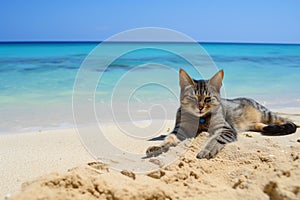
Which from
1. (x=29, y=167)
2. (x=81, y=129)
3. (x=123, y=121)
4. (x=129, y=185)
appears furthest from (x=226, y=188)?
(x=123, y=121)

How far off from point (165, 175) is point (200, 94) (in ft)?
5.14

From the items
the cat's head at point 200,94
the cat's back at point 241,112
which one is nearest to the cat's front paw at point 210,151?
the cat's head at point 200,94

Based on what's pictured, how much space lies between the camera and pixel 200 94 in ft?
11.5

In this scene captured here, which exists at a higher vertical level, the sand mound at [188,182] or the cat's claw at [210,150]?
the sand mound at [188,182]

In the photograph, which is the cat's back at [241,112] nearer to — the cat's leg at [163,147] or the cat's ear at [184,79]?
the cat's ear at [184,79]

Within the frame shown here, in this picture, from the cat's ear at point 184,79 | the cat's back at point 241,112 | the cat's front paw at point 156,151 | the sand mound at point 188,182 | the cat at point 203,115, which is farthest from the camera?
the cat's back at point 241,112

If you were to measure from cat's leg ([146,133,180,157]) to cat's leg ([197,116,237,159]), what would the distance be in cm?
37

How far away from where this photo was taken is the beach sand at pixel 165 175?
1.69 meters

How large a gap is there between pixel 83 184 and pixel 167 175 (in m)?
0.59

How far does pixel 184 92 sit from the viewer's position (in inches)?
145

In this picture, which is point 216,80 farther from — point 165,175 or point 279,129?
point 165,175

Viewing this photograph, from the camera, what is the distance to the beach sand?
169 centimetres

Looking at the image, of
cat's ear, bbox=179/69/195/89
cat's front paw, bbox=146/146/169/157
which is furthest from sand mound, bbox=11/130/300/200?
cat's ear, bbox=179/69/195/89

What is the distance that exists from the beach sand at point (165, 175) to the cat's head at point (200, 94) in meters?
0.41
